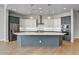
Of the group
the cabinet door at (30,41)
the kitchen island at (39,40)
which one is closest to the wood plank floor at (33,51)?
the kitchen island at (39,40)

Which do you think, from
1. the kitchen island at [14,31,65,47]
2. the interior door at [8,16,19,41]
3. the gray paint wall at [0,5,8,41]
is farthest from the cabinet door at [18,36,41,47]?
the gray paint wall at [0,5,8,41]

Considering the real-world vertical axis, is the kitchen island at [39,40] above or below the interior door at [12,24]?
below

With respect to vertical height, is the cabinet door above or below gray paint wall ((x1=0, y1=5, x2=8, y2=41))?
below

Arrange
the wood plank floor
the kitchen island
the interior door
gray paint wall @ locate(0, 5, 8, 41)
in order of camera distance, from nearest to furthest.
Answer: the wood plank floor
gray paint wall @ locate(0, 5, 8, 41)
the interior door
the kitchen island

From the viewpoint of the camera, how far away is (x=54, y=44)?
555cm

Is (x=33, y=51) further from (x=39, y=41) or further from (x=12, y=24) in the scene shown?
(x=39, y=41)

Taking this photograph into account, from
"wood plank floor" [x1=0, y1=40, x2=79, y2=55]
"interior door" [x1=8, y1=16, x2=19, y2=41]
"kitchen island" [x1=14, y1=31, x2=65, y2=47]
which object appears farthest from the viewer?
"kitchen island" [x1=14, y1=31, x2=65, y2=47]

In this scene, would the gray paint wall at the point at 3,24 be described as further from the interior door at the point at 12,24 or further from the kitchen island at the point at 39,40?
the kitchen island at the point at 39,40

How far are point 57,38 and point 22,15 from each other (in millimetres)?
2584

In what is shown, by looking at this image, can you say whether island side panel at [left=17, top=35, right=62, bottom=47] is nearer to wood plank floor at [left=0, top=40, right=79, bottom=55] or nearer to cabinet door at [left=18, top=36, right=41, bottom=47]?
cabinet door at [left=18, top=36, right=41, bottom=47]

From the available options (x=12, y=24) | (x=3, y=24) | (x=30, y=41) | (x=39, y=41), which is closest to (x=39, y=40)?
(x=39, y=41)

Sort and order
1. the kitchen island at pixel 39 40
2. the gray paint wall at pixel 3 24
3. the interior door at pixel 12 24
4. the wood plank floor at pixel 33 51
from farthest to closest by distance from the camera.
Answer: the kitchen island at pixel 39 40, the interior door at pixel 12 24, the gray paint wall at pixel 3 24, the wood plank floor at pixel 33 51
